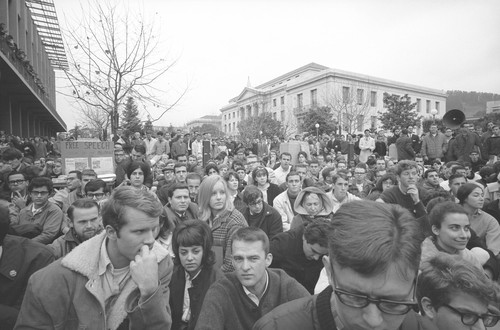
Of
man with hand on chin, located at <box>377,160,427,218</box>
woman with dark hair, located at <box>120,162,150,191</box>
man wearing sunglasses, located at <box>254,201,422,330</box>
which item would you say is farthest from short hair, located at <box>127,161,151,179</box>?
man wearing sunglasses, located at <box>254,201,422,330</box>

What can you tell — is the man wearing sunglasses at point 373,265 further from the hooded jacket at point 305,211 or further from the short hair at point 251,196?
the short hair at point 251,196

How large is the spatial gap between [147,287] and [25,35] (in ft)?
101

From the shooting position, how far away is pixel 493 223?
434cm

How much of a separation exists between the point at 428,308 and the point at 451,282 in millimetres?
226

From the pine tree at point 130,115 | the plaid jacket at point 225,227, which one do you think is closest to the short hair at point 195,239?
the plaid jacket at point 225,227

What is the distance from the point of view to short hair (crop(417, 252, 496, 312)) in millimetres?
1918

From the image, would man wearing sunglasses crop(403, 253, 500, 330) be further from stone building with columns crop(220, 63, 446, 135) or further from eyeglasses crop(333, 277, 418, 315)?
stone building with columns crop(220, 63, 446, 135)

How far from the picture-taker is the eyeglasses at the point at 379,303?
1.05 m

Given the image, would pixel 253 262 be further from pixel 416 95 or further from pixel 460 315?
pixel 416 95

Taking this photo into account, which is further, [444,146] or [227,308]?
[444,146]

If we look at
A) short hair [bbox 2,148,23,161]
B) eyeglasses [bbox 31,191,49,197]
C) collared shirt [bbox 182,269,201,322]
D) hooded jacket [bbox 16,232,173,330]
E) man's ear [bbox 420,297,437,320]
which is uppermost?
short hair [bbox 2,148,23,161]

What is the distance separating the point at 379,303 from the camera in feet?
3.46

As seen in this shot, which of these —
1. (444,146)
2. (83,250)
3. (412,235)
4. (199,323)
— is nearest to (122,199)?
(83,250)

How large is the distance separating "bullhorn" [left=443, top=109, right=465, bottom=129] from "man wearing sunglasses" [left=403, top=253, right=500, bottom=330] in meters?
12.9
